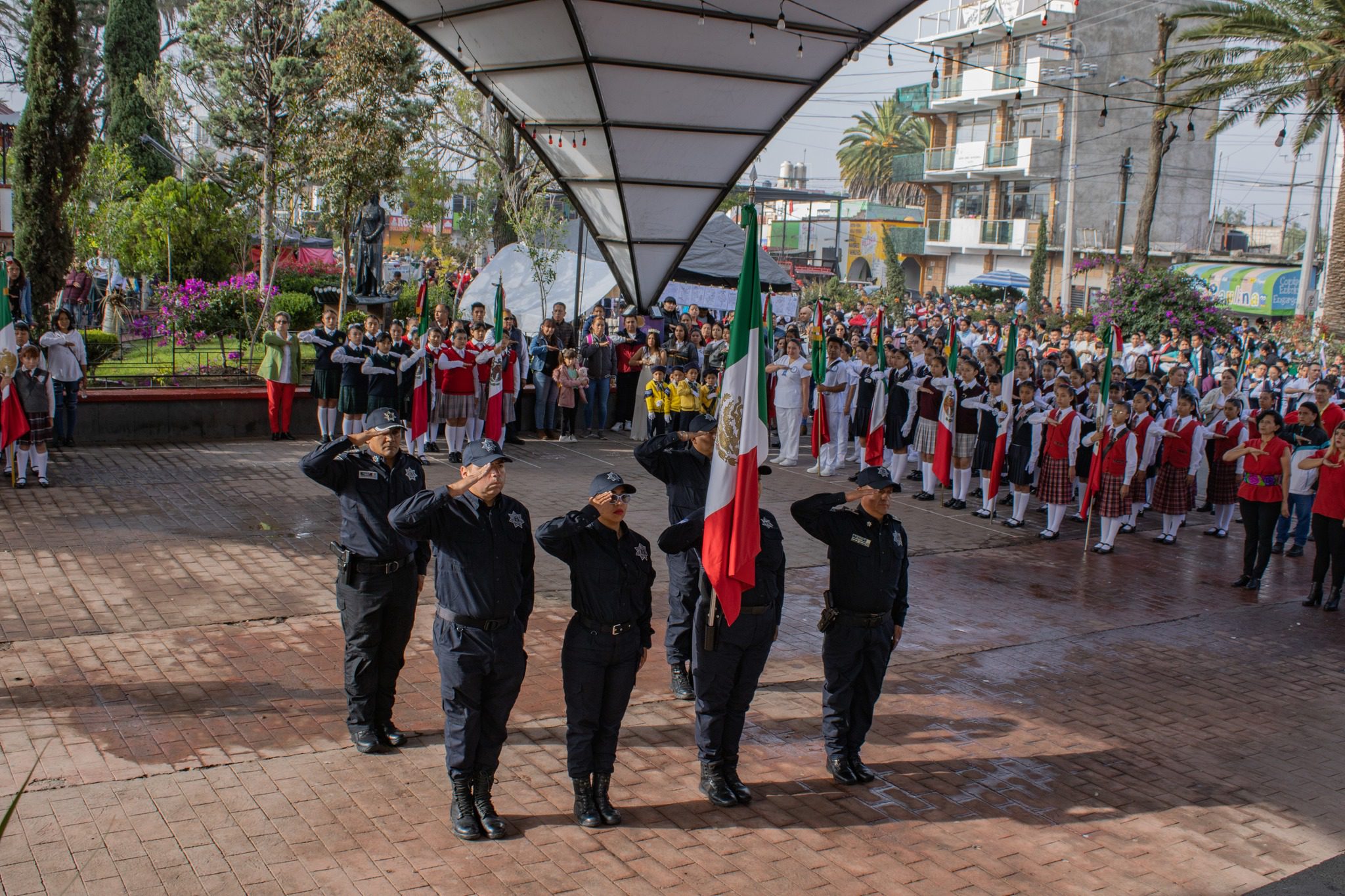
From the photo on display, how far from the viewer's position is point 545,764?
20.7 ft

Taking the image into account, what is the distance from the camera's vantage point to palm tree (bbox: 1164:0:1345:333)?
2123 centimetres

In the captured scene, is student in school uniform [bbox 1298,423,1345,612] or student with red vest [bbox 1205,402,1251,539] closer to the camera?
student in school uniform [bbox 1298,423,1345,612]

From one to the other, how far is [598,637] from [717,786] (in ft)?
3.53

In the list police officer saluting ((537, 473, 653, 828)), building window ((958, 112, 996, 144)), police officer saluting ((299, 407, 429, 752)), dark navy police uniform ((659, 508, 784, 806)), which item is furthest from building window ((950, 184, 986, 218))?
police officer saluting ((537, 473, 653, 828))

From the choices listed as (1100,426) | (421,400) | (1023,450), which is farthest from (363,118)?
(1100,426)

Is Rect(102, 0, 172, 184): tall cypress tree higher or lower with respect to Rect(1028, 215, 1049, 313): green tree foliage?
higher

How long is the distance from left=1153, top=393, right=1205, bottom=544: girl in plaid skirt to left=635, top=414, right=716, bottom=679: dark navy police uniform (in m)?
7.72

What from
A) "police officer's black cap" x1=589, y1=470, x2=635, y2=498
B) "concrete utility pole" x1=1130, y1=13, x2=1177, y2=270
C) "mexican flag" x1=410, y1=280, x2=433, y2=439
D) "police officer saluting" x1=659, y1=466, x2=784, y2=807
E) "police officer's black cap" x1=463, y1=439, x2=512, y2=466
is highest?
"concrete utility pole" x1=1130, y1=13, x2=1177, y2=270

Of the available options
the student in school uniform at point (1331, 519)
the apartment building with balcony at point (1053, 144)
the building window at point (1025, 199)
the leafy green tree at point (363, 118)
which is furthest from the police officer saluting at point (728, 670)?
the building window at point (1025, 199)

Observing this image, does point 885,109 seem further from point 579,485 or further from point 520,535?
point 520,535

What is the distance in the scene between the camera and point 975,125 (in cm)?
4912

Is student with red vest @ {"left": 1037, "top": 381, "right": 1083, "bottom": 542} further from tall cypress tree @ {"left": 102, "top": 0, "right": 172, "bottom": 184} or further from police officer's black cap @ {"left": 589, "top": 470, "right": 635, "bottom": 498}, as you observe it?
tall cypress tree @ {"left": 102, "top": 0, "right": 172, "bottom": 184}

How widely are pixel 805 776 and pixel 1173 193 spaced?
149 feet

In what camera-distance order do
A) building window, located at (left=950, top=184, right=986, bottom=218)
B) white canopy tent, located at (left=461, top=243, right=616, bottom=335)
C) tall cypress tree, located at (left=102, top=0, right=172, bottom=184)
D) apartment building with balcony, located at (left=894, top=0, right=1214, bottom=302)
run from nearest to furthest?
white canopy tent, located at (left=461, top=243, right=616, bottom=335) < tall cypress tree, located at (left=102, top=0, right=172, bottom=184) < apartment building with balcony, located at (left=894, top=0, right=1214, bottom=302) < building window, located at (left=950, top=184, right=986, bottom=218)
